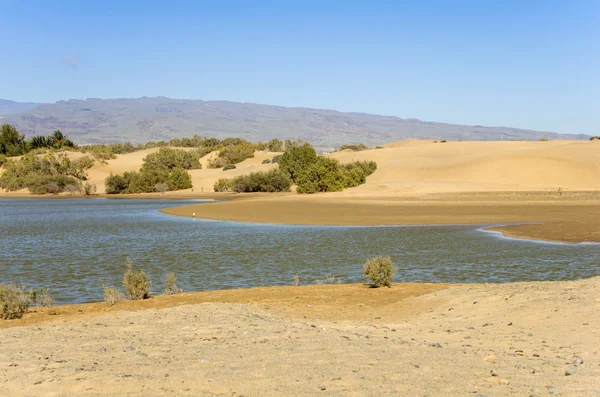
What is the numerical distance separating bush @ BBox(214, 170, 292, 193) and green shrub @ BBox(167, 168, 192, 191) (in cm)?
604

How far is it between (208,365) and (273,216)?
100 ft

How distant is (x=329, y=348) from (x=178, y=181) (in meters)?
67.4

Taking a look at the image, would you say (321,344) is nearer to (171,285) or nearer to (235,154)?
(171,285)

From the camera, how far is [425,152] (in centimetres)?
9044

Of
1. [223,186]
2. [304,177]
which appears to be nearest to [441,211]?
[304,177]

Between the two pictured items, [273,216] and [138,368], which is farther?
[273,216]

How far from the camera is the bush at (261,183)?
64688 mm

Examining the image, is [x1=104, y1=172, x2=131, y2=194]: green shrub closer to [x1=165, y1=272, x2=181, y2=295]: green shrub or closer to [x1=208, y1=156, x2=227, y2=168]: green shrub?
[x1=208, y1=156, x2=227, y2=168]: green shrub

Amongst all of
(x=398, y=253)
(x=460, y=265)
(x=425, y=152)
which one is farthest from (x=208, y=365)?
(x=425, y=152)

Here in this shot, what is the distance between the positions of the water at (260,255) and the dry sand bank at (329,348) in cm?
477

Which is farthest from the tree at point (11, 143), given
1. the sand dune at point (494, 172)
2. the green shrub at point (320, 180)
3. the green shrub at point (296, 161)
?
the green shrub at point (320, 180)

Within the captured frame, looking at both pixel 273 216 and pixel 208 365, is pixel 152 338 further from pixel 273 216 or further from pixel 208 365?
pixel 273 216

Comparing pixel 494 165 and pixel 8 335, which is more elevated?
pixel 494 165

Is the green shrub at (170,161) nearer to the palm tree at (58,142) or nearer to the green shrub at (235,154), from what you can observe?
the green shrub at (235,154)
